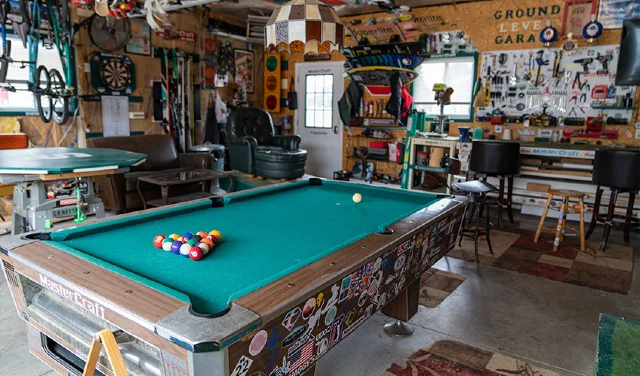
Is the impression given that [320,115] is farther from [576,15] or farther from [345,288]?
[345,288]

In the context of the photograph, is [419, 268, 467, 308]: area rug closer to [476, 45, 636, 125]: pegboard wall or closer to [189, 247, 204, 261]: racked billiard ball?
[189, 247, 204, 261]: racked billiard ball

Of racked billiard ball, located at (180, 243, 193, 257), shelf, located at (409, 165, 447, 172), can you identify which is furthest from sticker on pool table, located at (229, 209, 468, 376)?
shelf, located at (409, 165, 447, 172)

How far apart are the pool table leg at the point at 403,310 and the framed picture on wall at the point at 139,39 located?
5485mm

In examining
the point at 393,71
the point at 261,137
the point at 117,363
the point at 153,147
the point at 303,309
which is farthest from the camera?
the point at 261,137

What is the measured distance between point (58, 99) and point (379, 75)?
4.35 meters

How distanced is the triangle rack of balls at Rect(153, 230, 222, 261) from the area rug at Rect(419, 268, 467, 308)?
1.90m

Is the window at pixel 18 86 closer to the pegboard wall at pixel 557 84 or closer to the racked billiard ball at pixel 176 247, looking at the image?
the racked billiard ball at pixel 176 247

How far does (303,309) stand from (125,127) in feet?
19.0

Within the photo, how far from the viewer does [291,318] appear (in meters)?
1.33

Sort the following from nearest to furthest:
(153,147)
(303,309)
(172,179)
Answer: (303,309), (172,179), (153,147)

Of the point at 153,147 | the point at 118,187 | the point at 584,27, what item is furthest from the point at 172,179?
the point at 584,27

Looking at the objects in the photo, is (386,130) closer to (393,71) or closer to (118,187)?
(393,71)

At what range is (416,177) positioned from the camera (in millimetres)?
6082

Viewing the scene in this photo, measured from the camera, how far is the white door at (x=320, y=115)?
788 centimetres
